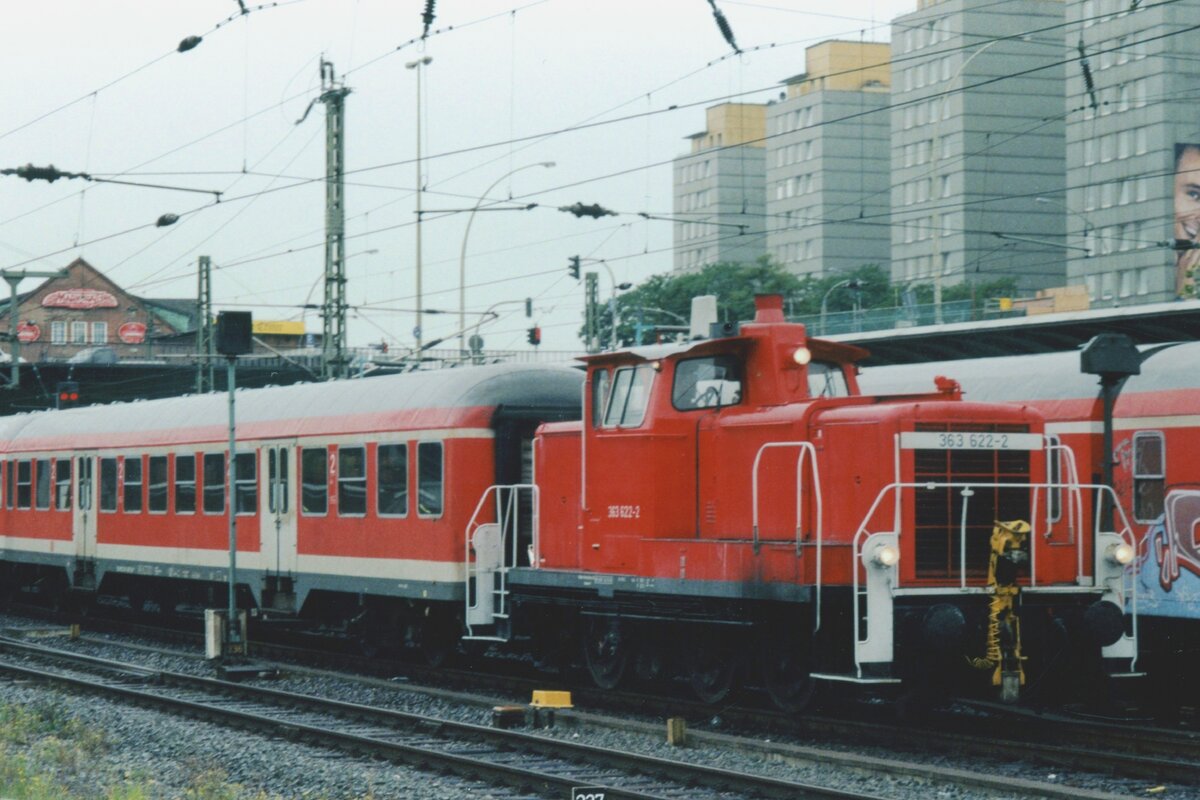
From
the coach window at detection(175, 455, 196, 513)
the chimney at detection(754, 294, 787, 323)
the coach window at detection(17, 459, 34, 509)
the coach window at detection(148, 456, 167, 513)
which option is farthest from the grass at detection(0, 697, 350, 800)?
the coach window at detection(17, 459, 34, 509)

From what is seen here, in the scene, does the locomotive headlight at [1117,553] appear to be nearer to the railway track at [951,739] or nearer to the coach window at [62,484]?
the railway track at [951,739]

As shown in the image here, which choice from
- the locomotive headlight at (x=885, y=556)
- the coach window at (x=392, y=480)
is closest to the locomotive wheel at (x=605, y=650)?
the coach window at (x=392, y=480)

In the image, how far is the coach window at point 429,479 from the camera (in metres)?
18.2

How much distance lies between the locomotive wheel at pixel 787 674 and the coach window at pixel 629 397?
2455 millimetres

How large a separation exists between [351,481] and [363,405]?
3.07 feet

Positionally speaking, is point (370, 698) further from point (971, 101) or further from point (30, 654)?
point (971, 101)

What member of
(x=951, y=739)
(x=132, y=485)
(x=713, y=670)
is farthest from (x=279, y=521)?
(x=951, y=739)

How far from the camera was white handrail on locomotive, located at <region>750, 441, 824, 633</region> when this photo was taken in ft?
42.1

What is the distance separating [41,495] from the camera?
28906 millimetres

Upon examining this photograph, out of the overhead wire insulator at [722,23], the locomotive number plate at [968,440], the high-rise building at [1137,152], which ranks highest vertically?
the high-rise building at [1137,152]

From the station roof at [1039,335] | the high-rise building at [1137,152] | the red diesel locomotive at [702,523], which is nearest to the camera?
the red diesel locomotive at [702,523]

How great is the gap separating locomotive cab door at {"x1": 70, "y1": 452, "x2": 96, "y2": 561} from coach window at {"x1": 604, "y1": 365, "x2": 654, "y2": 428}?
1407 centimetres

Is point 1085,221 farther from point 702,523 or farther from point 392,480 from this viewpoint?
point 702,523

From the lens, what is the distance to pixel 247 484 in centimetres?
2222
